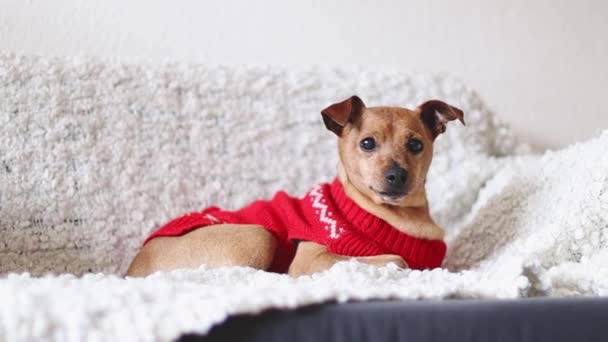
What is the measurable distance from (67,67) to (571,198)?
1540mm

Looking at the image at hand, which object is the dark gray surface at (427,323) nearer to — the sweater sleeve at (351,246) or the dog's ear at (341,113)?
the sweater sleeve at (351,246)

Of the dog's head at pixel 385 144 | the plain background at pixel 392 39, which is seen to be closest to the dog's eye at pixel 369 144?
the dog's head at pixel 385 144

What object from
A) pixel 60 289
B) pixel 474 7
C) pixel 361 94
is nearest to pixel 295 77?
pixel 361 94

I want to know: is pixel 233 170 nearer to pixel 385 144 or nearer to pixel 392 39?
pixel 385 144

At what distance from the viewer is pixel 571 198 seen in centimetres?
185

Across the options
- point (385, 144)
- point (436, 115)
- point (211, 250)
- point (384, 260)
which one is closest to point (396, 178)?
point (385, 144)

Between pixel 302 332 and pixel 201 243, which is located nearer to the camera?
pixel 302 332

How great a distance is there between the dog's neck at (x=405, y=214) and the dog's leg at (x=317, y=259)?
16 centimetres

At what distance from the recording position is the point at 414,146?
2055 mm

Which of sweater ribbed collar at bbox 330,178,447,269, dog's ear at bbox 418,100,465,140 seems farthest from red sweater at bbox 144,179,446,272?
dog's ear at bbox 418,100,465,140

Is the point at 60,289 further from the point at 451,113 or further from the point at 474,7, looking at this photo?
the point at 474,7

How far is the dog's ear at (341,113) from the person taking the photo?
1.98 meters

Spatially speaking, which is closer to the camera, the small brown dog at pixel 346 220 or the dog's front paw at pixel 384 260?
the dog's front paw at pixel 384 260

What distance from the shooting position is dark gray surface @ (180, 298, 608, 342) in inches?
42.9
